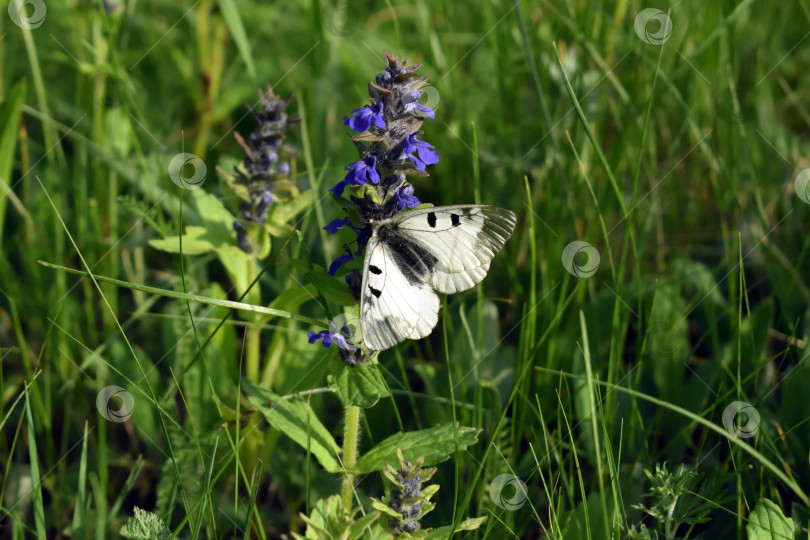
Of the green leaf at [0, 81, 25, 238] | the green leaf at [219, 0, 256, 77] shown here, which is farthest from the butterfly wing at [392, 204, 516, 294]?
the green leaf at [0, 81, 25, 238]

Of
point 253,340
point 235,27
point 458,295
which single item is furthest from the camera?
point 235,27

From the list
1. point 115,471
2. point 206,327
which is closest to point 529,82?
point 206,327

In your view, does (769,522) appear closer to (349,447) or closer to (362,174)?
(349,447)

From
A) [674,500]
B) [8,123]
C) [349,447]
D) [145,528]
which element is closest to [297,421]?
[349,447]

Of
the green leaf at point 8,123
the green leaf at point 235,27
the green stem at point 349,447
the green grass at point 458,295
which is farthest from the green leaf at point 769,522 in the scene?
the green leaf at point 8,123

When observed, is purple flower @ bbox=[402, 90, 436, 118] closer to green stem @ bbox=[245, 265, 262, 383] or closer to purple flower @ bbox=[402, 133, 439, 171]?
purple flower @ bbox=[402, 133, 439, 171]
